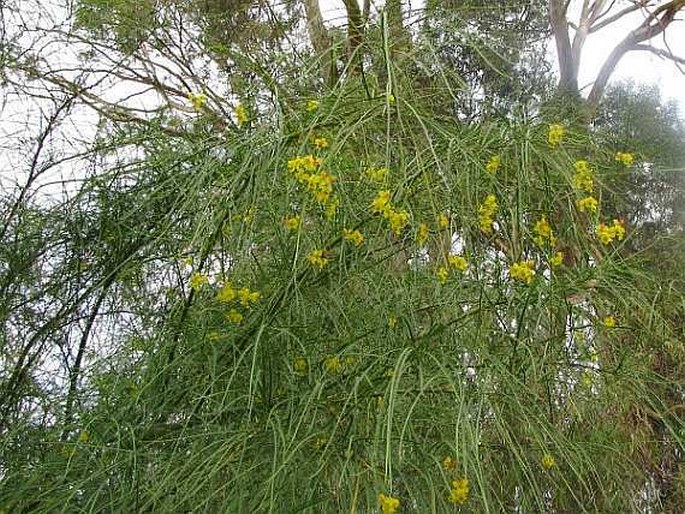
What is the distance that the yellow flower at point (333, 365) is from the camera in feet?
2.83

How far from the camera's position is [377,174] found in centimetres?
91

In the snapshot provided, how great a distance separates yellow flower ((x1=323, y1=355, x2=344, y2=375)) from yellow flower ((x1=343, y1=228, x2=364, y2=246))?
4.5 inches

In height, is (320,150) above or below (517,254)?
above

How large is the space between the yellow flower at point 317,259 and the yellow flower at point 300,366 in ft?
0.30

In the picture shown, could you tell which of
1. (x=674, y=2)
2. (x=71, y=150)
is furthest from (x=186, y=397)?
(x=674, y=2)

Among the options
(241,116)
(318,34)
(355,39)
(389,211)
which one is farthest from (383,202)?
(318,34)

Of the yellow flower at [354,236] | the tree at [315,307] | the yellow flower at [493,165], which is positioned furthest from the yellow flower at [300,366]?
the yellow flower at [493,165]

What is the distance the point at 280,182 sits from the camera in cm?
97

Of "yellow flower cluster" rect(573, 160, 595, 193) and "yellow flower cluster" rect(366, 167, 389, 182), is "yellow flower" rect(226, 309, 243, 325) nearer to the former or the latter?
"yellow flower cluster" rect(366, 167, 389, 182)

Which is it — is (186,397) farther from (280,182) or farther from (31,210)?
(31,210)

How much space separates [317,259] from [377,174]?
10 cm

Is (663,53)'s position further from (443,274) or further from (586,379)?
(443,274)

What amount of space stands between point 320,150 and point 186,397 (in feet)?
0.93

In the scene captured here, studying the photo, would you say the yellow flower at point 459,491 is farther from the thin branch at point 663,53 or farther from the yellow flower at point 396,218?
the thin branch at point 663,53
